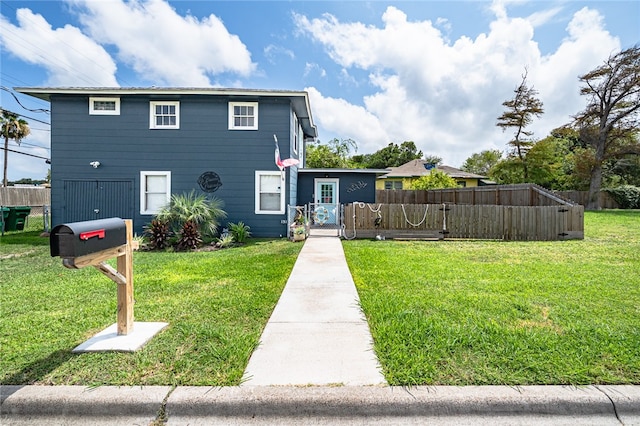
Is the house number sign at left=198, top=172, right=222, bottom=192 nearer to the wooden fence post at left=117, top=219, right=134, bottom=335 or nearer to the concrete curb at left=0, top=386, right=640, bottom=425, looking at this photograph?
the wooden fence post at left=117, top=219, right=134, bottom=335

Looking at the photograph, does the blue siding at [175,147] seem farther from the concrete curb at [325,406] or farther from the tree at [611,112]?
the tree at [611,112]

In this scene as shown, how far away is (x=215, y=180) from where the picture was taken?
11023mm

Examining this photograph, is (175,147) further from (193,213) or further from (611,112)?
(611,112)

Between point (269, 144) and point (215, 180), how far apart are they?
229cm

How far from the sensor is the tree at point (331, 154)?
27219 millimetres

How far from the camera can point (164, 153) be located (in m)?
11.0

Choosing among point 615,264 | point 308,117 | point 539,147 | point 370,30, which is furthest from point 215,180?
point 539,147

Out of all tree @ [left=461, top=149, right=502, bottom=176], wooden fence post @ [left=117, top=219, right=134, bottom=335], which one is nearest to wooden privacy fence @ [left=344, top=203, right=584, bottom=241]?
wooden fence post @ [left=117, top=219, right=134, bottom=335]

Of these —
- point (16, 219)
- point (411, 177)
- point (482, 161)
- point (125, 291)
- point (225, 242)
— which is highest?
point (482, 161)

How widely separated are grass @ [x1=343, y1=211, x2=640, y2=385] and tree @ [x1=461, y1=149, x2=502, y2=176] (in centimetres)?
3761

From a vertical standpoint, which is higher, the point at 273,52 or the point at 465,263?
the point at 273,52

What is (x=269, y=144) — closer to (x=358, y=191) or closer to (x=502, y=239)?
(x=358, y=191)

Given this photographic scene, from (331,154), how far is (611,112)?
68.1 ft

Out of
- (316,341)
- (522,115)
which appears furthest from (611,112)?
(316,341)
